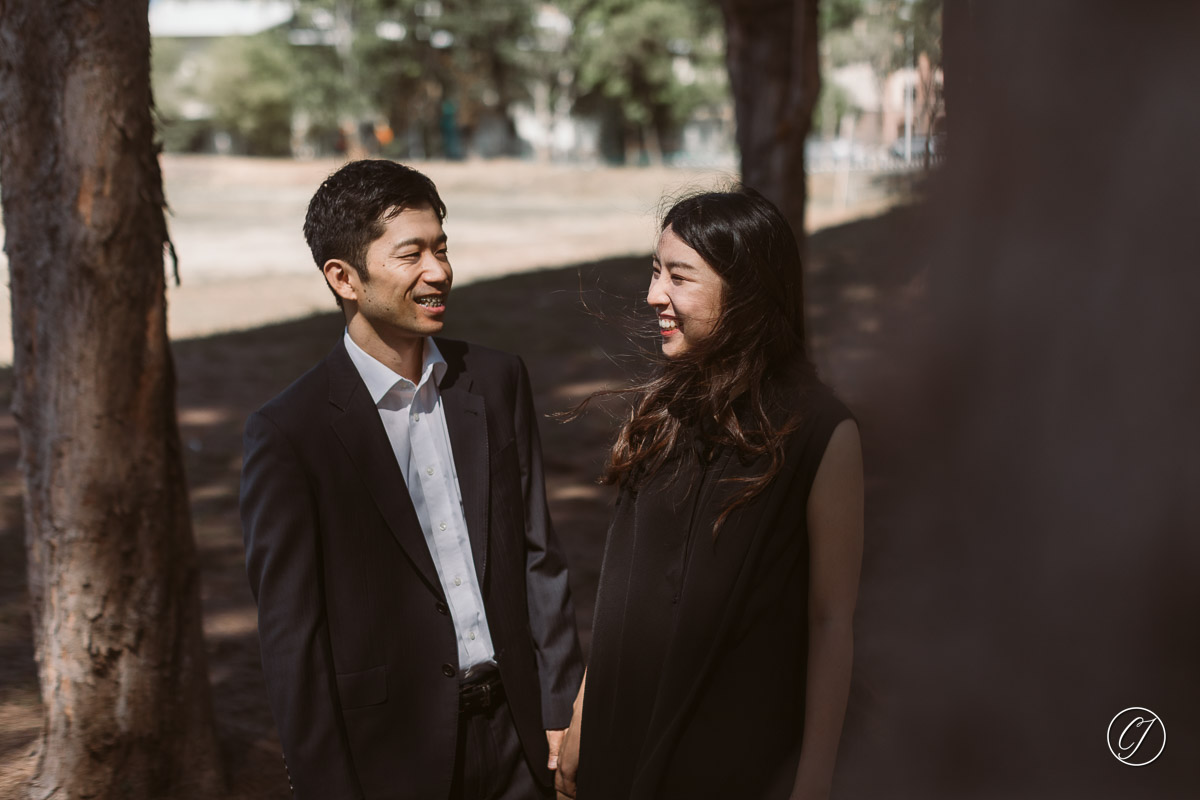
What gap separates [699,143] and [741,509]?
199 ft

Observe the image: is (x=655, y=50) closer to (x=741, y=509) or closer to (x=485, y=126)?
(x=485, y=126)

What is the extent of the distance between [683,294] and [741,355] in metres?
0.15

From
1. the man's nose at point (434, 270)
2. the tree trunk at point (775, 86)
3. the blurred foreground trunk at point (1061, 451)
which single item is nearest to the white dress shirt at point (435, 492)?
the man's nose at point (434, 270)

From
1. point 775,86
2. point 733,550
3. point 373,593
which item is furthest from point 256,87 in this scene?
→ point 733,550

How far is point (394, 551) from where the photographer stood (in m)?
2.24

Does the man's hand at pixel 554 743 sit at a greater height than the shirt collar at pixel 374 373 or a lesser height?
lesser

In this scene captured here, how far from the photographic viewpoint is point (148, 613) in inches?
135

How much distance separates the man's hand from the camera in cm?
243

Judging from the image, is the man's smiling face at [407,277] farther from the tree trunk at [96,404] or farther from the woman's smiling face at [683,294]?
the tree trunk at [96,404]

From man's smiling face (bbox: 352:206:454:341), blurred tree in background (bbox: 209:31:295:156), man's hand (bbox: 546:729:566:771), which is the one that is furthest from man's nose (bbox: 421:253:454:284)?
blurred tree in background (bbox: 209:31:295:156)

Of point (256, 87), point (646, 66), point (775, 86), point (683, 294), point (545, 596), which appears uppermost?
point (646, 66)

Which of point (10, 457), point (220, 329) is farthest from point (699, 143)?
point (10, 457)

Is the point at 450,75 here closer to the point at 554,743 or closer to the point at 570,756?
the point at 554,743

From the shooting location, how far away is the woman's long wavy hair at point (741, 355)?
2010mm
